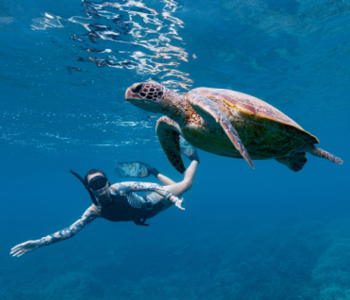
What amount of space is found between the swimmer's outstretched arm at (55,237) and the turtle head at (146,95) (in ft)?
15.2

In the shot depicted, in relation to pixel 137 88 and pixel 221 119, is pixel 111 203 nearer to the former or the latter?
pixel 137 88

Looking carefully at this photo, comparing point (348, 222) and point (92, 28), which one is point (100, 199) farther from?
point (348, 222)

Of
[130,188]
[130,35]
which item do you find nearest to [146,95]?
[130,188]

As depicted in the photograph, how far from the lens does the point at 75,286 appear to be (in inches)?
533

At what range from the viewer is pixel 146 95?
2.94 metres

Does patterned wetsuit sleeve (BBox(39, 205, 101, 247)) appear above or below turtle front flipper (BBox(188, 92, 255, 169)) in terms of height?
below

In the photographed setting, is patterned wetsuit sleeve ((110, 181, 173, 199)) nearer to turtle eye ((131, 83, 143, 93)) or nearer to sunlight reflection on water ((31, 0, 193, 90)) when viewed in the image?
turtle eye ((131, 83, 143, 93))

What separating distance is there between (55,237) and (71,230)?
406mm

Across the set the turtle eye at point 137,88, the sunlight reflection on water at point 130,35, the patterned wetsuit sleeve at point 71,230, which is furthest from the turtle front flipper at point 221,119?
the sunlight reflection on water at point 130,35

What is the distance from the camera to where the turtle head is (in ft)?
9.43

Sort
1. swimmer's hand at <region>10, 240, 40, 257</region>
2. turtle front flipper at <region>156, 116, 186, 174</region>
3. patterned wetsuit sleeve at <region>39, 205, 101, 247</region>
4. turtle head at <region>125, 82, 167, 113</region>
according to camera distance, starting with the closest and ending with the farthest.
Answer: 1. turtle head at <region>125, 82, 167, 113</region>
2. turtle front flipper at <region>156, 116, 186, 174</region>
3. swimmer's hand at <region>10, 240, 40, 257</region>
4. patterned wetsuit sleeve at <region>39, 205, 101, 247</region>

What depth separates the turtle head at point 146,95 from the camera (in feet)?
9.43

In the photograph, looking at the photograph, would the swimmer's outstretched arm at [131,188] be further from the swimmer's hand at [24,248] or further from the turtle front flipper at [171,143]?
the swimmer's hand at [24,248]

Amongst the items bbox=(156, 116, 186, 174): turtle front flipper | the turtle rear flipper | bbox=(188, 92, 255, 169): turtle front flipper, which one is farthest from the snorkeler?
bbox=(188, 92, 255, 169): turtle front flipper
